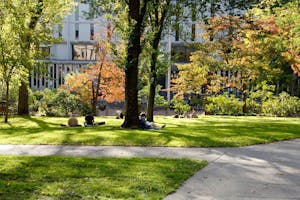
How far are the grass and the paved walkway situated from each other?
0.41 metres

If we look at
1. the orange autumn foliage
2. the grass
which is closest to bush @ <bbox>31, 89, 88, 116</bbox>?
the orange autumn foliage

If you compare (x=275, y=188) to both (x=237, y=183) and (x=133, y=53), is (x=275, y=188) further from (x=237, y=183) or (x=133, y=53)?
(x=133, y=53)

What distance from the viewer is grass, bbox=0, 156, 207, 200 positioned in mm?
6254

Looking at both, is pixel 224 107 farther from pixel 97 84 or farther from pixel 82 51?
pixel 82 51

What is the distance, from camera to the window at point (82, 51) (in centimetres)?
5966

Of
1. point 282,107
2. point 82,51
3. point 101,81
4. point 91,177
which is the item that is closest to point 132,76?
point 91,177

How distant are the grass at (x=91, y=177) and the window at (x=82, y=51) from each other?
51.2 m

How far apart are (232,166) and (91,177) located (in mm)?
2965

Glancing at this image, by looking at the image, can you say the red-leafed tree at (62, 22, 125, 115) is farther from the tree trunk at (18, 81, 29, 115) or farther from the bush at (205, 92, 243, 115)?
the tree trunk at (18, 81, 29, 115)

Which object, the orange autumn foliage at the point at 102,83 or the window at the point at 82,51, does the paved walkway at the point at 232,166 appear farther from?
the window at the point at 82,51

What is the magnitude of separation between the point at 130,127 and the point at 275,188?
380 inches

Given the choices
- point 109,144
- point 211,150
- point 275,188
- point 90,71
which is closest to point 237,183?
point 275,188

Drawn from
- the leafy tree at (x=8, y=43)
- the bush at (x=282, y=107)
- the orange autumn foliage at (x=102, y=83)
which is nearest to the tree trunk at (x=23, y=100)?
the leafy tree at (x=8, y=43)

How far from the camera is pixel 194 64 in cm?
3177
